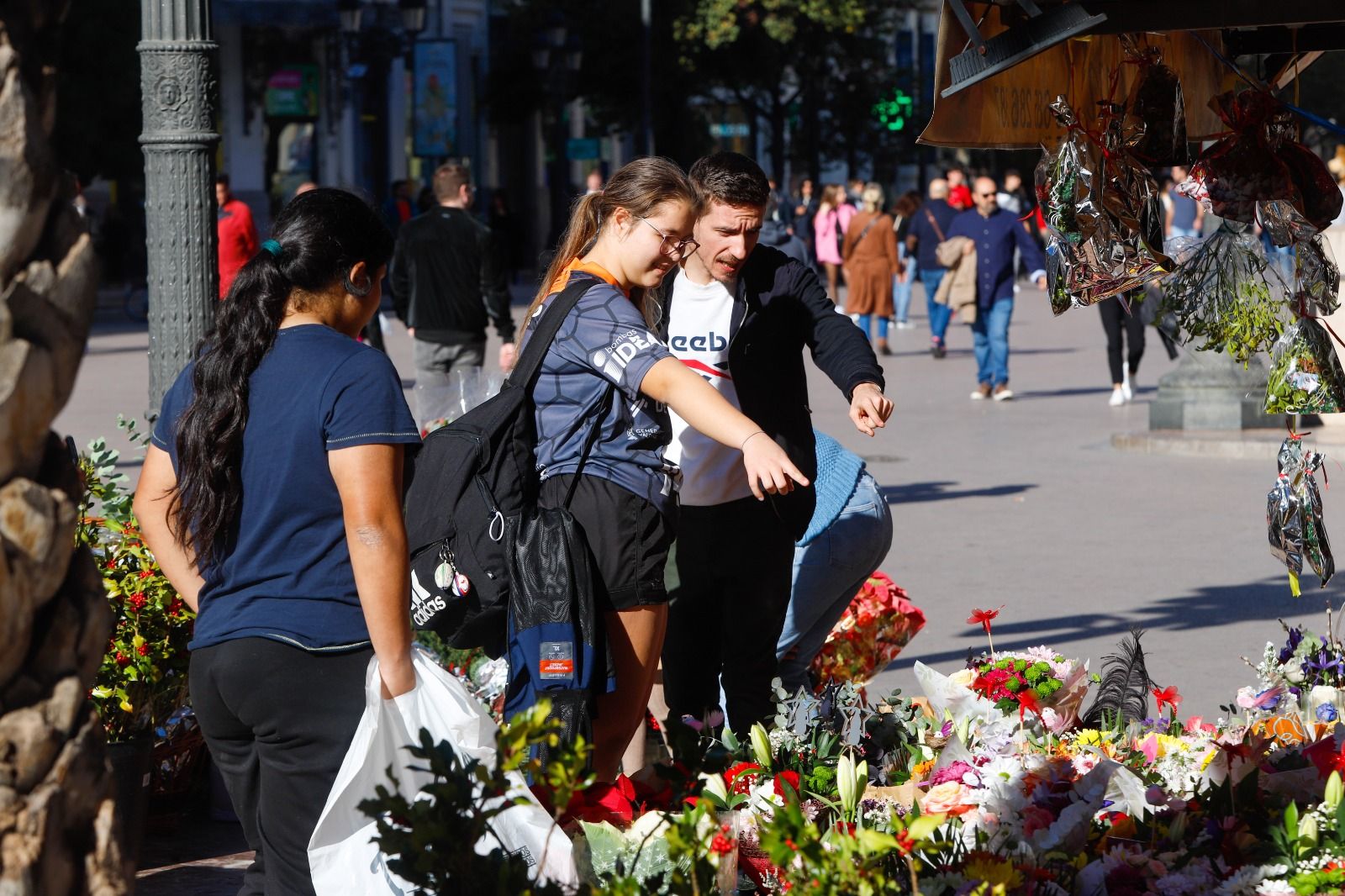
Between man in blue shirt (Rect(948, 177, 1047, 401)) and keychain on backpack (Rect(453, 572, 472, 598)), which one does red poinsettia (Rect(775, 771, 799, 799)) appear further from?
man in blue shirt (Rect(948, 177, 1047, 401))

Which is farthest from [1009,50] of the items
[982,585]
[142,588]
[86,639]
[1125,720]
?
[982,585]

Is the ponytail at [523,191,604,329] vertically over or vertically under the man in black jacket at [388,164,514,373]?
over

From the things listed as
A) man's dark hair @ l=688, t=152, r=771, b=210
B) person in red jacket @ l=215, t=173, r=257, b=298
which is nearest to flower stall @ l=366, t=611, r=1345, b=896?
man's dark hair @ l=688, t=152, r=771, b=210

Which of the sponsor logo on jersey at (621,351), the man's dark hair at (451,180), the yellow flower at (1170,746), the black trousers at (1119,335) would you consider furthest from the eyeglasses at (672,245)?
the black trousers at (1119,335)

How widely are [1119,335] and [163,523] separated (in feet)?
40.9

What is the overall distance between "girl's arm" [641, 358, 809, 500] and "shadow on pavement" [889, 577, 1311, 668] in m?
3.68

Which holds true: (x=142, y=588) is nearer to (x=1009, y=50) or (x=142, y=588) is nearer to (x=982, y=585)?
(x=1009, y=50)

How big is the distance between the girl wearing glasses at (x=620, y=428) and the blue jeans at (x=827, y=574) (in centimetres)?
125

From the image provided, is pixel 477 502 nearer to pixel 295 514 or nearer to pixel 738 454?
pixel 295 514

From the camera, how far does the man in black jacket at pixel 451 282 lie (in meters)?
11.1

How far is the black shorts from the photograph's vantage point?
3771 mm

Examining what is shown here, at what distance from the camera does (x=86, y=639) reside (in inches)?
74.2

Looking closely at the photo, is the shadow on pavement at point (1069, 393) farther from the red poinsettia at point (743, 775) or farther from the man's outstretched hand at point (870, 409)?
the red poinsettia at point (743, 775)

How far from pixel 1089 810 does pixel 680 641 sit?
175 cm
